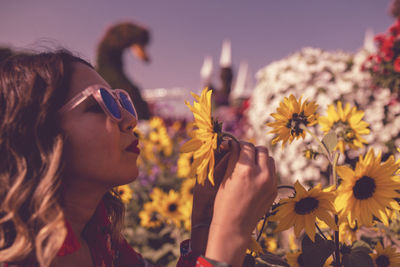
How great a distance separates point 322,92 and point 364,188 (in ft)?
9.09

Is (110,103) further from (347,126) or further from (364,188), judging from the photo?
(347,126)

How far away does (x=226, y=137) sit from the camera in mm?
861

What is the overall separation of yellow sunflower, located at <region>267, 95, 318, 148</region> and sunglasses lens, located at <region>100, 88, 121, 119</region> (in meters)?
0.52

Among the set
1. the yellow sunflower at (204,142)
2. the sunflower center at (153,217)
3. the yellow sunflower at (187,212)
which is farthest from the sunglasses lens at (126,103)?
the sunflower center at (153,217)

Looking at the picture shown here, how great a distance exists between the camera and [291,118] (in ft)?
3.44

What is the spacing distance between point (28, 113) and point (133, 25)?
31.4 feet

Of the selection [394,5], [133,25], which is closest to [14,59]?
[394,5]

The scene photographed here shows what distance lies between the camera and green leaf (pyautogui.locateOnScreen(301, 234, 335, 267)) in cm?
87

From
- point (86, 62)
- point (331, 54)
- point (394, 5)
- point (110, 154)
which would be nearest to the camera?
point (110, 154)

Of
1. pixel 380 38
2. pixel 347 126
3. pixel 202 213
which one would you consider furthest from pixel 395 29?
pixel 202 213

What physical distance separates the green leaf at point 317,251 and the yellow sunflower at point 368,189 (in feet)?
0.34

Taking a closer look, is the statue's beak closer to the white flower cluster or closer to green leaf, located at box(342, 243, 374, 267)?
the white flower cluster

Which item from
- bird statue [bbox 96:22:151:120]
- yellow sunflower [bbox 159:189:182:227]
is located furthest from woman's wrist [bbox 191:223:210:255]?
bird statue [bbox 96:22:151:120]

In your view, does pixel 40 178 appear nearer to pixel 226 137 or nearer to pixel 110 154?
pixel 110 154
